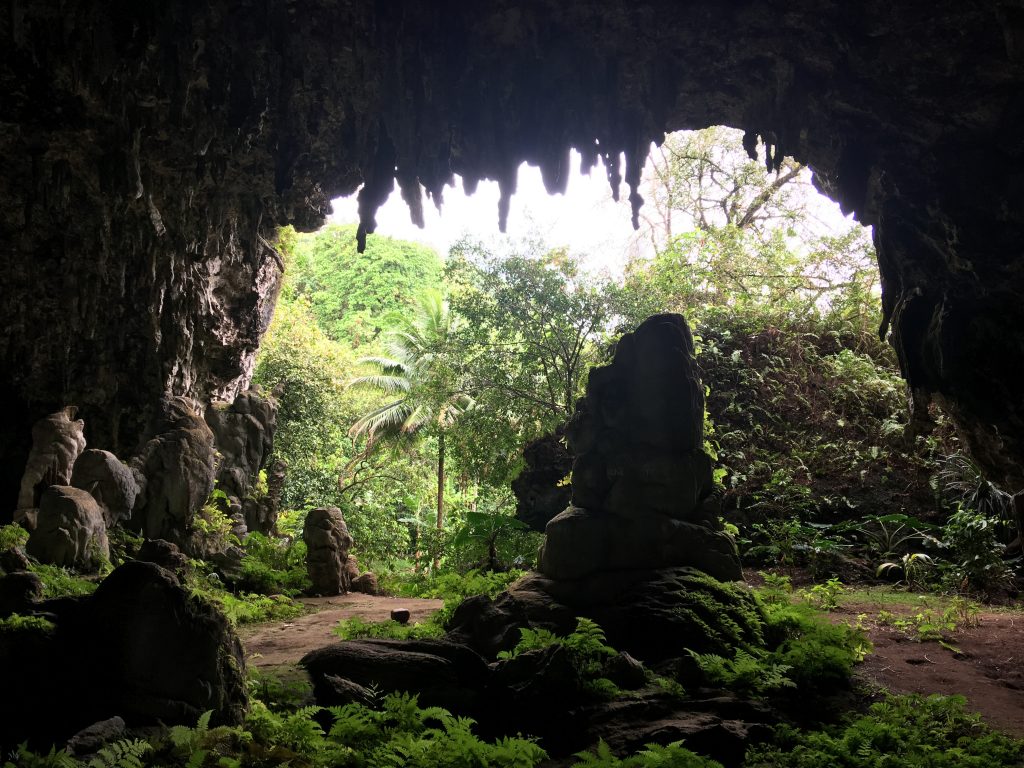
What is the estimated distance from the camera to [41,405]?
44.4 ft

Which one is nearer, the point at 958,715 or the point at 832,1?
the point at 958,715

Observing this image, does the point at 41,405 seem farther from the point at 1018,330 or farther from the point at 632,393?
the point at 1018,330

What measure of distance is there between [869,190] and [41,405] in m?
13.7

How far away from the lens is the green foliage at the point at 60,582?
707 centimetres

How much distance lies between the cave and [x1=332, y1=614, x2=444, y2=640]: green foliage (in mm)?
5289

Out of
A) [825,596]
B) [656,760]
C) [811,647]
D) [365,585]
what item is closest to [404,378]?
[365,585]

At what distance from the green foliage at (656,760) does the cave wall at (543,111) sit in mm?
5675

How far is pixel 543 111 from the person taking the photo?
32.4 feet

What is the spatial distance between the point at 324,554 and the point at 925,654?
8.45 metres

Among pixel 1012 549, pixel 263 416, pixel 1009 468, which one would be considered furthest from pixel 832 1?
pixel 263 416

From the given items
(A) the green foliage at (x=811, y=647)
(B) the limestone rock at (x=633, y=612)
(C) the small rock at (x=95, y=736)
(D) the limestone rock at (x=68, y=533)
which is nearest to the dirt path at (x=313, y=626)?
(B) the limestone rock at (x=633, y=612)

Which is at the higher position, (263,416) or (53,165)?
(53,165)

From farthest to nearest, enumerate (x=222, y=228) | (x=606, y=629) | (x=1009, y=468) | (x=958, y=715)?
(x=222, y=228) → (x=1009, y=468) → (x=606, y=629) → (x=958, y=715)

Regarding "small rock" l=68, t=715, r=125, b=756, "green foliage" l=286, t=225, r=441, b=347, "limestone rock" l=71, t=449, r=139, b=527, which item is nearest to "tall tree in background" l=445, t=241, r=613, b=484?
"limestone rock" l=71, t=449, r=139, b=527
